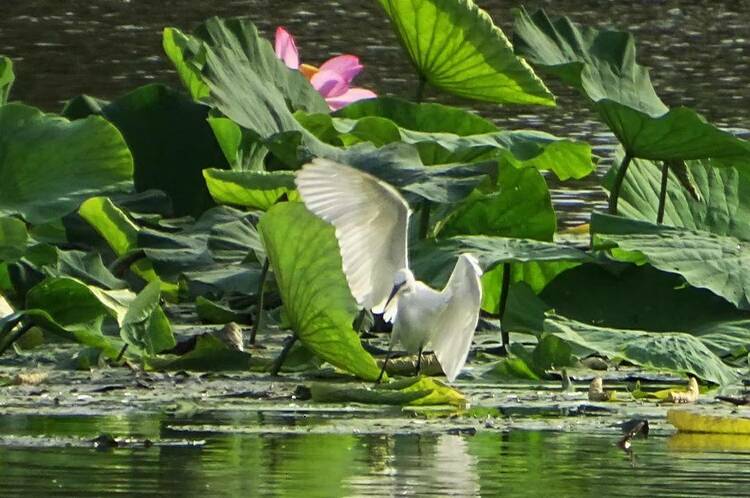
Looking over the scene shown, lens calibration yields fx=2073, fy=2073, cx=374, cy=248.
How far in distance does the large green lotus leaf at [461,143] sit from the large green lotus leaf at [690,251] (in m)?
0.46

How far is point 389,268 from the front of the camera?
16.3ft

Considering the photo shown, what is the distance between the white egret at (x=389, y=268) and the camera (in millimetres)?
4719

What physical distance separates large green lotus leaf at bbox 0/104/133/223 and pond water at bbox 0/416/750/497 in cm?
130

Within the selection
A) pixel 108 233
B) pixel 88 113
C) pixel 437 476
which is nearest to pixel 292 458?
pixel 437 476

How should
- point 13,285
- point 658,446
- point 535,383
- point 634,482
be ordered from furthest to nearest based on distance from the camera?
1. point 13,285
2. point 535,383
3. point 658,446
4. point 634,482

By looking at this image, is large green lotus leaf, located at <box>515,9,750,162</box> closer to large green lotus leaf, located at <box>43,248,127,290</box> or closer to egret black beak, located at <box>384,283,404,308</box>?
egret black beak, located at <box>384,283,404,308</box>

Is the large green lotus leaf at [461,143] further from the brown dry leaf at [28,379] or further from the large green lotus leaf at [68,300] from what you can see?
the brown dry leaf at [28,379]

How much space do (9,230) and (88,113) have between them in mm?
1195

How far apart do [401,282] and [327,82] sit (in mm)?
1543

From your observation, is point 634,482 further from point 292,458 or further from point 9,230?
point 9,230

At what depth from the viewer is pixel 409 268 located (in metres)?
5.36

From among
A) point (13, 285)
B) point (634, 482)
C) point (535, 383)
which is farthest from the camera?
point (13, 285)

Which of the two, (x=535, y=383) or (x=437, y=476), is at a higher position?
(x=437, y=476)

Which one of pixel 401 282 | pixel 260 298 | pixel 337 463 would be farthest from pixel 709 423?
pixel 260 298
